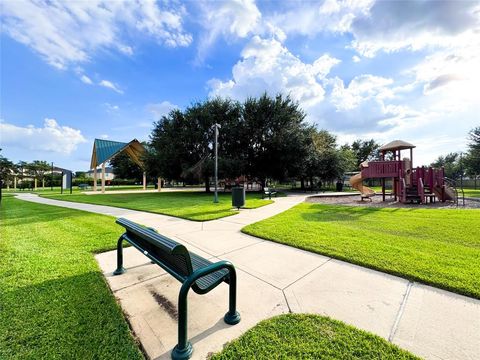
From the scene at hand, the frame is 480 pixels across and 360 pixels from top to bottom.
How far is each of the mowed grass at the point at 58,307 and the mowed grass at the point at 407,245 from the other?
345 centimetres

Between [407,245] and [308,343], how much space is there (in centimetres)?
396

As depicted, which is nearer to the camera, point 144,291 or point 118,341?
point 118,341

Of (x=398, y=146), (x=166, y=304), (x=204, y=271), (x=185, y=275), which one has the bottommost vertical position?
(x=166, y=304)

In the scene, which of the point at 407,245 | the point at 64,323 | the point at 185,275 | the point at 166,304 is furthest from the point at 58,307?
the point at 407,245

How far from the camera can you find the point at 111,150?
2708 centimetres

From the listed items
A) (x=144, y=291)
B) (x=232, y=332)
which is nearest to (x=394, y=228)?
(x=232, y=332)

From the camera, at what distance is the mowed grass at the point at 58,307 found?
1896 mm

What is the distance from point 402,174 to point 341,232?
35.2ft

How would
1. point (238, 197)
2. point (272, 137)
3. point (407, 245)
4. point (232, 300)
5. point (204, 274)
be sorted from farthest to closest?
1. point (272, 137)
2. point (238, 197)
3. point (407, 245)
4. point (232, 300)
5. point (204, 274)

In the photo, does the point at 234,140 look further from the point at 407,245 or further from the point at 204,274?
the point at 204,274

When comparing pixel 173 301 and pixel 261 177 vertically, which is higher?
pixel 261 177

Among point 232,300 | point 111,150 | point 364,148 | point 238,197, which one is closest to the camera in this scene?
point 232,300

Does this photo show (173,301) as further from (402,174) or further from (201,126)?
(201,126)

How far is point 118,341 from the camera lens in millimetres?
1983
